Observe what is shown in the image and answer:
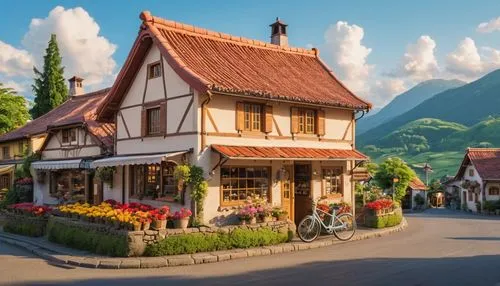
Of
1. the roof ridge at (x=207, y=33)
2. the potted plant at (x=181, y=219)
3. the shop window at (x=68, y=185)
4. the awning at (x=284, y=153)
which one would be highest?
the roof ridge at (x=207, y=33)

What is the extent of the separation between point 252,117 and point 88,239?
6.82m

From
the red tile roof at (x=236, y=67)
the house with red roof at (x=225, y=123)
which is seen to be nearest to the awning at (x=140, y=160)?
the house with red roof at (x=225, y=123)

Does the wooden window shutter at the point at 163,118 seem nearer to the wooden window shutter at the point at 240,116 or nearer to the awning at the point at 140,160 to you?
the awning at the point at 140,160

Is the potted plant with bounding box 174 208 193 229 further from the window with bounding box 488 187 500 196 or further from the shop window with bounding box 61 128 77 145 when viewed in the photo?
the window with bounding box 488 187 500 196

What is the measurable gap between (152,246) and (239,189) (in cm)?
425

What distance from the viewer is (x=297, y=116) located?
1903 cm

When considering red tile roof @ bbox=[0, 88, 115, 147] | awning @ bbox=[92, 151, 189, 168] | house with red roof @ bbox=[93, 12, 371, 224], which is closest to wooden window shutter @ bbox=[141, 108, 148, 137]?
house with red roof @ bbox=[93, 12, 371, 224]

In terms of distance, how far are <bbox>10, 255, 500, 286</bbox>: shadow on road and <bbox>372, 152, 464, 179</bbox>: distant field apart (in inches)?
4051

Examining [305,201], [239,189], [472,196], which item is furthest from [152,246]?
[472,196]

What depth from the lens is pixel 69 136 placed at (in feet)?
89.0

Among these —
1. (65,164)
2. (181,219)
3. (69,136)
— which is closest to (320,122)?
(181,219)

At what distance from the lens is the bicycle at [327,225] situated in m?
16.8

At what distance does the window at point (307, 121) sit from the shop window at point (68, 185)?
38.1 feet

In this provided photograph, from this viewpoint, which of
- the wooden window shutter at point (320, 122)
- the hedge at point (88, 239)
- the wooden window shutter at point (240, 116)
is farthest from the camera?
the wooden window shutter at point (320, 122)
